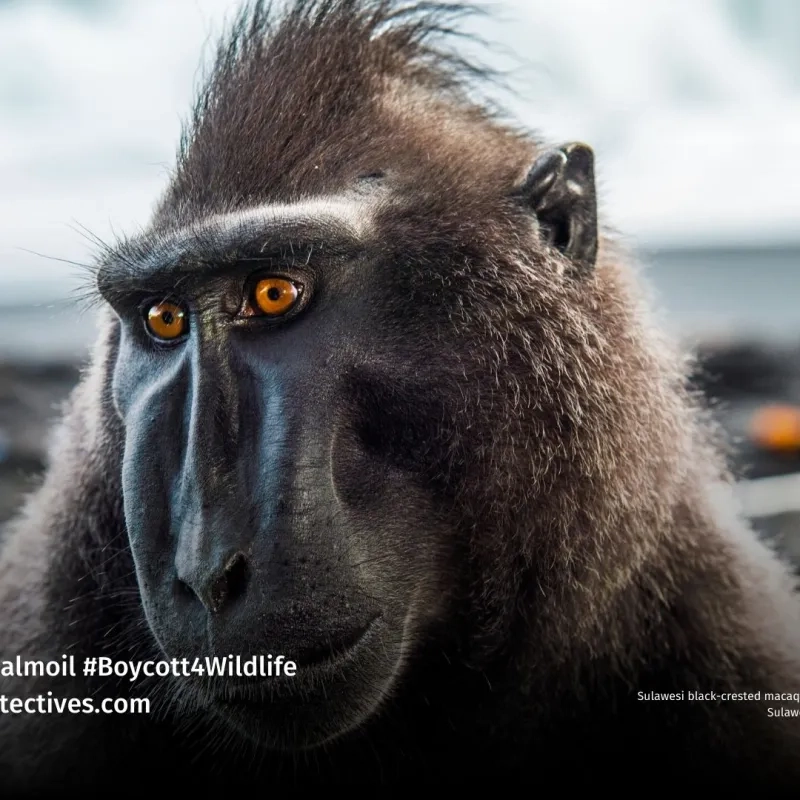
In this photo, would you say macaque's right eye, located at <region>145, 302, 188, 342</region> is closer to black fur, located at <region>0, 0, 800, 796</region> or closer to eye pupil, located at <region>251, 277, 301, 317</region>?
black fur, located at <region>0, 0, 800, 796</region>

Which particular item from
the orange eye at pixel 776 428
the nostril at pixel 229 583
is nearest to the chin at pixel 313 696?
the nostril at pixel 229 583

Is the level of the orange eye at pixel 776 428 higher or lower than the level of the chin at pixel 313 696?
higher

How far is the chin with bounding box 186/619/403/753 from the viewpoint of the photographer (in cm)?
153

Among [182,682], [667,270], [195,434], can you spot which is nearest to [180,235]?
[195,434]

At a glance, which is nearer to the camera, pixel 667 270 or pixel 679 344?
pixel 679 344

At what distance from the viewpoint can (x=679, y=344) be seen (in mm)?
2318

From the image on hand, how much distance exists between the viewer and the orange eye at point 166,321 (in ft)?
5.60

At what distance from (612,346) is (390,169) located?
52cm

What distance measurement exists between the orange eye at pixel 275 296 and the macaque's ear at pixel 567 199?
473mm

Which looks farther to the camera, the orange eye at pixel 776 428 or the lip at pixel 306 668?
the orange eye at pixel 776 428

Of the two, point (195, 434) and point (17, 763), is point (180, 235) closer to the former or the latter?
point (195, 434)

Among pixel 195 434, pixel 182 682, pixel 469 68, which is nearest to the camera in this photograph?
pixel 195 434

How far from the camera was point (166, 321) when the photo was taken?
173cm

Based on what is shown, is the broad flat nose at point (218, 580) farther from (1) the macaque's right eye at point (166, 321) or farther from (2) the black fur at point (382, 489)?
(1) the macaque's right eye at point (166, 321)
